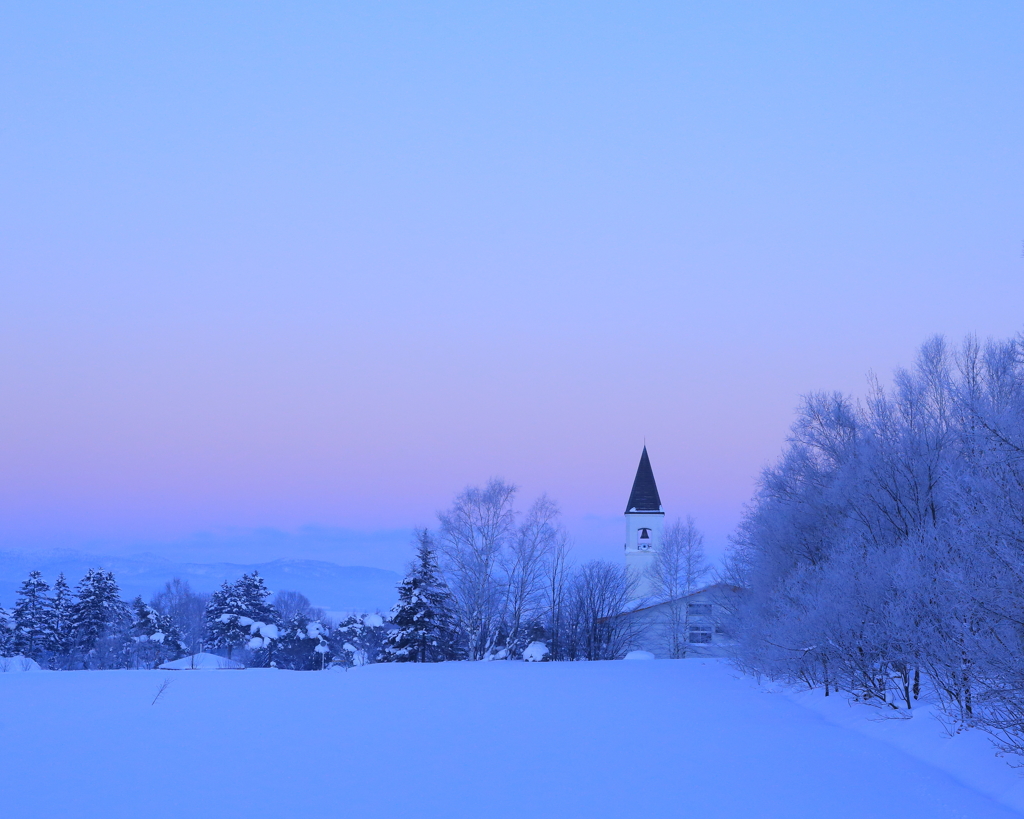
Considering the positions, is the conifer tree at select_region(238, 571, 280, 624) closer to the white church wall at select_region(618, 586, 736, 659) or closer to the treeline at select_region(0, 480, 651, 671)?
the treeline at select_region(0, 480, 651, 671)

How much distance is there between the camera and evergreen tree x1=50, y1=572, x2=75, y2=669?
133ft

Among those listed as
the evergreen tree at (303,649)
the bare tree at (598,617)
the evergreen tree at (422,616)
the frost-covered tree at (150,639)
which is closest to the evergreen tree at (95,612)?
the frost-covered tree at (150,639)

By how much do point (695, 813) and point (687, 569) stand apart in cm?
4093

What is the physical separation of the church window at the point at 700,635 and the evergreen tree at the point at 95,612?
30.8 m

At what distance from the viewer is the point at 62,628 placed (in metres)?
40.9

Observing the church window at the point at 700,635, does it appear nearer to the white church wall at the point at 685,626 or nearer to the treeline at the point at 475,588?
the white church wall at the point at 685,626

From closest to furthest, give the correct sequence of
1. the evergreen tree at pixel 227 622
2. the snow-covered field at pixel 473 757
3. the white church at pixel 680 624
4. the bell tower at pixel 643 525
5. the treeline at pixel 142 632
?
the snow-covered field at pixel 473 757
the treeline at pixel 142 632
the white church at pixel 680 624
the evergreen tree at pixel 227 622
the bell tower at pixel 643 525

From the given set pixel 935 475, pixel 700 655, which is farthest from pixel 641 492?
pixel 935 475

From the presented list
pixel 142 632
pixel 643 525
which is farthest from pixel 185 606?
pixel 643 525

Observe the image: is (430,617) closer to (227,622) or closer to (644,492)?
(227,622)

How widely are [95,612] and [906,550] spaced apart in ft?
131

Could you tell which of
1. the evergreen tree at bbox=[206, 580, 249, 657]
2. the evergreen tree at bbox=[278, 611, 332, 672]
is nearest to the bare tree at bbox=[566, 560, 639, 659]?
the evergreen tree at bbox=[278, 611, 332, 672]

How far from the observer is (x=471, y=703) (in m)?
17.3

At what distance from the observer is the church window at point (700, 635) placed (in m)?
44.3
